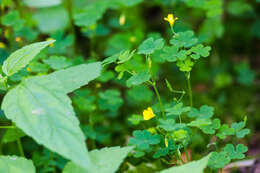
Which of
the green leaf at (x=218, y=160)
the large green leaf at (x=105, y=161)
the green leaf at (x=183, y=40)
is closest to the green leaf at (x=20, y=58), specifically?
the large green leaf at (x=105, y=161)

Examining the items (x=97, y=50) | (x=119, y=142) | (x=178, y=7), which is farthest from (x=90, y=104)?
(x=97, y=50)

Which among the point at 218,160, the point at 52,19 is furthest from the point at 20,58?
the point at 52,19

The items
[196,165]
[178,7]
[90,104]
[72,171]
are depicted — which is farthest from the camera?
[178,7]

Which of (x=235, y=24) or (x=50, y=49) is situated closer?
(x=50, y=49)

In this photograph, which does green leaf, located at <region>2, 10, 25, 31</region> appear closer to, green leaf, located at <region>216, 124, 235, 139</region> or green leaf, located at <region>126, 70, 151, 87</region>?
green leaf, located at <region>126, 70, 151, 87</region>

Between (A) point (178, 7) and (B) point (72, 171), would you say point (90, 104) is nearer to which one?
(B) point (72, 171)

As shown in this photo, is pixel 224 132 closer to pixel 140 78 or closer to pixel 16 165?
pixel 140 78
